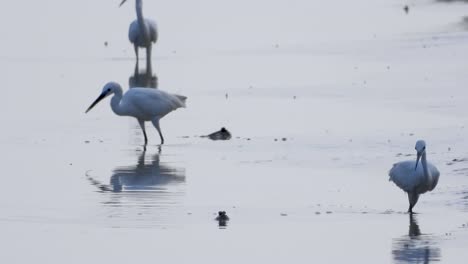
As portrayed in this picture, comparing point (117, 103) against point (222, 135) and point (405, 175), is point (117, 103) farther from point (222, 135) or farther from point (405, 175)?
point (405, 175)

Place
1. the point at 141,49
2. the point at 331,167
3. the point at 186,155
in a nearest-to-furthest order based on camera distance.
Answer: the point at 331,167 → the point at 186,155 → the point at 141,49

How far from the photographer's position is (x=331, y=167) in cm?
1566

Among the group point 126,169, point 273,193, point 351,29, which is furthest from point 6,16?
point 273,193

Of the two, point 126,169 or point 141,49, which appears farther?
point 141,49

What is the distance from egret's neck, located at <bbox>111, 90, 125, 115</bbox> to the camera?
18.2 metres

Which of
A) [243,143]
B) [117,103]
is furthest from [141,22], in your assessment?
[243,143]

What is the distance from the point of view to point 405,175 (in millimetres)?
13578

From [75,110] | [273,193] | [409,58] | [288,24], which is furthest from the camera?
[288,24]

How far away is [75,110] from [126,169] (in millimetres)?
4692

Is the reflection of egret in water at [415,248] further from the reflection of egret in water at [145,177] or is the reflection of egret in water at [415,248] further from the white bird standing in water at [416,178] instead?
the reflection of egret in water at [145,177]

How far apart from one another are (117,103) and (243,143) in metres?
1.79

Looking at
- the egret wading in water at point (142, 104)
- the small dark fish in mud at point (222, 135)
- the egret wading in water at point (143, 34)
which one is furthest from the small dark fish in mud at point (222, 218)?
the egret wading in water at point (143, 34)

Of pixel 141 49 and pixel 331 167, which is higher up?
pixel 141 49

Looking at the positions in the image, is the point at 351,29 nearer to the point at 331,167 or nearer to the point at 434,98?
the point at 434,98
